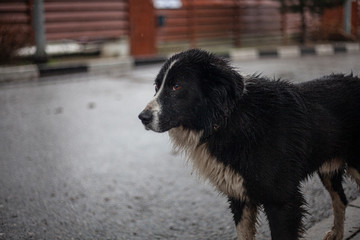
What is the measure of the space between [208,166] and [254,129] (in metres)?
0.31

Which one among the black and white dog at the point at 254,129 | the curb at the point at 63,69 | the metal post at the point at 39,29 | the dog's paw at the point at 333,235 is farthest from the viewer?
the metal post at the point at 39,29

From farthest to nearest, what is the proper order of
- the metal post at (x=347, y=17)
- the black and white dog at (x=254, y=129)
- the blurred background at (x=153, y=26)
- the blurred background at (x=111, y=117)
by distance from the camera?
1. the metal post at (x=347, y=17)
2. the blurred background at (x=153, y=26)
3. the blurred background at (x=111, y=117)
4. the black and white dog at (x=254, y=129)

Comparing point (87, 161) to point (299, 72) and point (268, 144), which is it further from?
point (299, 72)

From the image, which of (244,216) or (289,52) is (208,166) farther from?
(289,52)

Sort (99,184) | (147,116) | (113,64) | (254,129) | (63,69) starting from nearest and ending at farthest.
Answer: (254,129) → (147,116) → (99,184) → (63,69) → (113,64)

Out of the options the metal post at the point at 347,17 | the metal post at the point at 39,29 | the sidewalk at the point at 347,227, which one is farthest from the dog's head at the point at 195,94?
the metal post at the point at 347,17

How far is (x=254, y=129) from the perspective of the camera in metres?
2.26

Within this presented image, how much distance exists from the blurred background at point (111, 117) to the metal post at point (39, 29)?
28 millimetres

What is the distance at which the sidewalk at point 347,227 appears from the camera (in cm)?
268

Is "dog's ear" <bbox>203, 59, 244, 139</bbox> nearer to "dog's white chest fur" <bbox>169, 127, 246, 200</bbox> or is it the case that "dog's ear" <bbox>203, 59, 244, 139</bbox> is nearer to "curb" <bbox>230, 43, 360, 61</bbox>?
"dog's white chest fur" <bbox>169, 127, 246, 200</bbox>

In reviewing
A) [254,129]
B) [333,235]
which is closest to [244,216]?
[254,129]

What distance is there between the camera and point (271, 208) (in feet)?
7.26

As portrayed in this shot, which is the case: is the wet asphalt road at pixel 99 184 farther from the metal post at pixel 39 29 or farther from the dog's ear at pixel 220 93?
the metal post at pixel 39 29

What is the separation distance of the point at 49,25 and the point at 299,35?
1009cm
